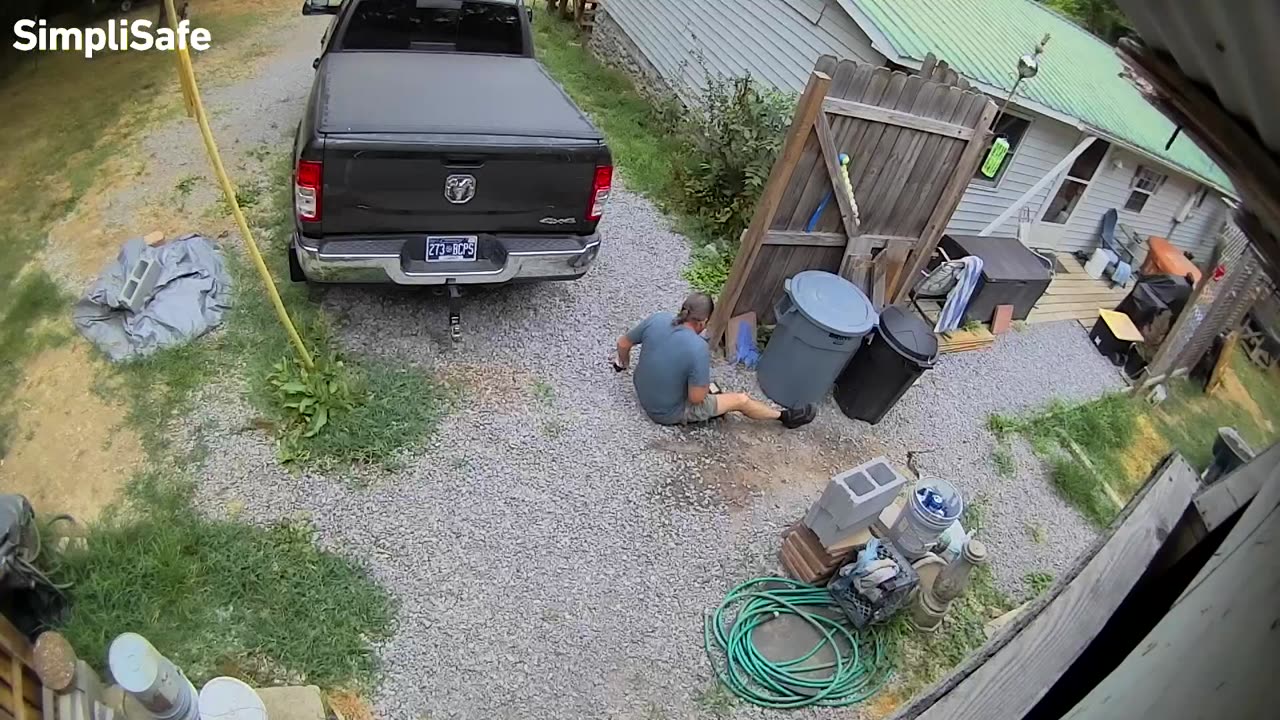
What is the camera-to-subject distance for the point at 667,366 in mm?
5660

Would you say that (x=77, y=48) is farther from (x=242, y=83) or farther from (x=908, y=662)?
(x=908, y=662)

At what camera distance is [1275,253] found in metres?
0.71

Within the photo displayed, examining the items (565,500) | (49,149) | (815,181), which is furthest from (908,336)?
(49,149)

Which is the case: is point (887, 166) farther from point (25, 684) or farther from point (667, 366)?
point (25, 684)

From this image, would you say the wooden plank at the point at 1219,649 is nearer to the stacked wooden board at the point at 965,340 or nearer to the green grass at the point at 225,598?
the green grass at the point at 225,598

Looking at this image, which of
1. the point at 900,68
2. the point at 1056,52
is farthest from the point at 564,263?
the point at 1056,52

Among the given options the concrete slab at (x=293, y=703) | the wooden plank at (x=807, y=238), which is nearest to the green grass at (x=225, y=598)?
the concrete slab at (x=293, y=703)

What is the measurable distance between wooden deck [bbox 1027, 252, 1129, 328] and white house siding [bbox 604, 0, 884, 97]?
3.99m

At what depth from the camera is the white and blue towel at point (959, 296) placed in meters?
8.25

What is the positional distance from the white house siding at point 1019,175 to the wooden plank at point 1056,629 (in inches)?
369

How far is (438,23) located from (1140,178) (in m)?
10.7

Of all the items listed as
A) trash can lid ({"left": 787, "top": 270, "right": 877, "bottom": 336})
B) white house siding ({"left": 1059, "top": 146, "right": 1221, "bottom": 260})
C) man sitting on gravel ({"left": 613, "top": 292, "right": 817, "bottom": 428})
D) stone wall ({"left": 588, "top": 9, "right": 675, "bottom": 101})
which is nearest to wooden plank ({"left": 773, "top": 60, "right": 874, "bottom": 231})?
trash can lid ({"left": 787, "top": 270, "right": 877, "bottom": 336})

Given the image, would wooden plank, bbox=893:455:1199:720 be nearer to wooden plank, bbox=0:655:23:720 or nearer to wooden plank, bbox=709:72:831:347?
wooden plank, bbox=0:655:23:720

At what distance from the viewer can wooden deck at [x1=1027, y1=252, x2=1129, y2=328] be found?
1012 centimetres
